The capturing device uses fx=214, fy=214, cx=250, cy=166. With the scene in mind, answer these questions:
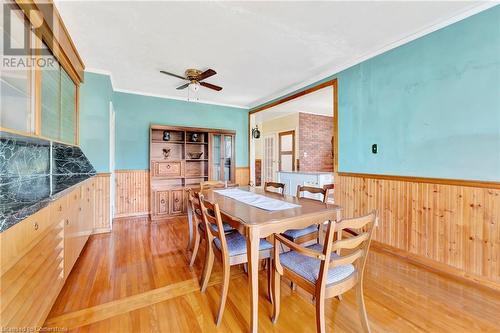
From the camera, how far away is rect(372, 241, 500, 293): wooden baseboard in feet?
6.46

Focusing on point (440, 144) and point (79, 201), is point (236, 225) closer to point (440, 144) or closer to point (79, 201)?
point (79, 201)

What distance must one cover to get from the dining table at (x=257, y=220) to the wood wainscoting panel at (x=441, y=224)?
1.28m

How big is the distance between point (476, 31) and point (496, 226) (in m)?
1.81

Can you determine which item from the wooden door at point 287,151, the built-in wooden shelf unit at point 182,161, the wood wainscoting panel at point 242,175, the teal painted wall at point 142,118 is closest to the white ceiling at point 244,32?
the teal painted wall at point 142,118

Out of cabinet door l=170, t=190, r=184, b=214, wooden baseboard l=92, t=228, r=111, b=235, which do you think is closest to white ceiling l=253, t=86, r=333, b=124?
→ cabinet door l=170, t=190, r=184, b=214

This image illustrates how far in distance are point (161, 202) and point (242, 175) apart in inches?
84.5

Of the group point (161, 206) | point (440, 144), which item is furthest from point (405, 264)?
point (161, 206)

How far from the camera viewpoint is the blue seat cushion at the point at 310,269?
4.30 ft

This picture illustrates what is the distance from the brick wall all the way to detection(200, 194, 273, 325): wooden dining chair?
15.3 feet

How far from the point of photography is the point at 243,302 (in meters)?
1.76

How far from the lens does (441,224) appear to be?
2.26 meters

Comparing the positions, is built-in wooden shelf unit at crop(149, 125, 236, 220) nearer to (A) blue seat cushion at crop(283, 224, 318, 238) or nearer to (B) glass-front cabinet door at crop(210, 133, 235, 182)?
(B) glass-front cabinet door at crop(210, 133, 235, 182)

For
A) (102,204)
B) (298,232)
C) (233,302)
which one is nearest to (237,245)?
(233,302)

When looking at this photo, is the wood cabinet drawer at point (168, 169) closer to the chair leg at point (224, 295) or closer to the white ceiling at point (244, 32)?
the white ceiling at point (244, 32)
